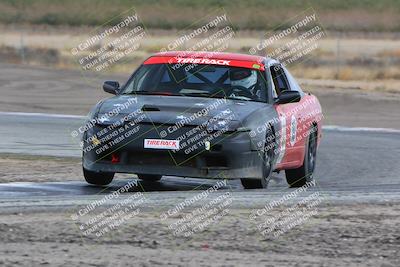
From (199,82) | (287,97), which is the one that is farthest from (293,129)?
(199,82)

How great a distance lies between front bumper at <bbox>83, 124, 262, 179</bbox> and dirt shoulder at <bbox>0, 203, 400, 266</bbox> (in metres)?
2.07

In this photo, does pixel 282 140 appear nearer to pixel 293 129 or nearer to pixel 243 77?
pixel 293 129

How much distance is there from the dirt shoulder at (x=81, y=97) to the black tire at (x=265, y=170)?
448 inches

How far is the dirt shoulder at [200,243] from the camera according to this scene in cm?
691

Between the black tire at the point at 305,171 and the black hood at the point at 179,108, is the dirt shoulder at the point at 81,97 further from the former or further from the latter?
the black hood at the point at 179,108

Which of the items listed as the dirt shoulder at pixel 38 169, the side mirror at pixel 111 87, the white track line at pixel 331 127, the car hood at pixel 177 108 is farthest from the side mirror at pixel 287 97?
the white track line at pixel 331 127

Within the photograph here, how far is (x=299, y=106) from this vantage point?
12805mm

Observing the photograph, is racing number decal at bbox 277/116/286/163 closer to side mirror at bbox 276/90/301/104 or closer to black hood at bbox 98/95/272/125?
side mirror at bbox 276/90/301/104

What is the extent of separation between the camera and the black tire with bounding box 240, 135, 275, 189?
10.9 m

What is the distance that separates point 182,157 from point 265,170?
97cm

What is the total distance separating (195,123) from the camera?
34.5 ft

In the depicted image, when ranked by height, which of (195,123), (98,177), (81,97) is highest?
(195,123)

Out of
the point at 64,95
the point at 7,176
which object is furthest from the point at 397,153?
the point at 64,95

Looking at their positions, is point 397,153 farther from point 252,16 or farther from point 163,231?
point 252,16
